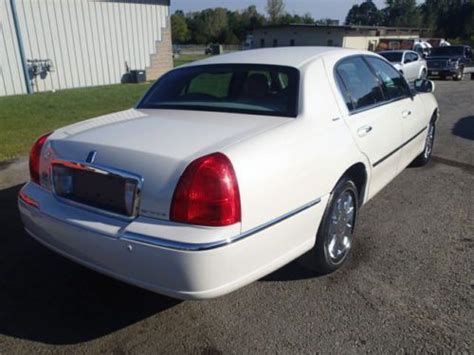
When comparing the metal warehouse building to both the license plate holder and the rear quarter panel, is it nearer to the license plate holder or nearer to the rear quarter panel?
the license plate holder

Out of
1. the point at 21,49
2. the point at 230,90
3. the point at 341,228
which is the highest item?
the point at 230,90

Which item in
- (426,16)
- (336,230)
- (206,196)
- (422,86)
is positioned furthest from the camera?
(426,16)

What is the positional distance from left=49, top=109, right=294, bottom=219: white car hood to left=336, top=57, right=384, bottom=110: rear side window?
89 cm

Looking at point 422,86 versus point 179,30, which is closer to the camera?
point 422,86

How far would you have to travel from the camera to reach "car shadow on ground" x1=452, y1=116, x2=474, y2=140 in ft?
25.7

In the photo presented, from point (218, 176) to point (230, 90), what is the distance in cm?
136

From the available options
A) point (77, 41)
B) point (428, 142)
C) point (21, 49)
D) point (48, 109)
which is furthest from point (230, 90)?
point (77, 41)

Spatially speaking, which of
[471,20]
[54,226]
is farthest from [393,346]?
[471,20]

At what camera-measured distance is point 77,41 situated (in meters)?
14.8

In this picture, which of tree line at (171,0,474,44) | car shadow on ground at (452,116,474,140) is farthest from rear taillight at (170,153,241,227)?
tree line at (171,0,474,44)

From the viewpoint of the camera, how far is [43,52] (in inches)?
555

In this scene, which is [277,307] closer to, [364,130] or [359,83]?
[364,130]

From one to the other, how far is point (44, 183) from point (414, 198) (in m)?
3.76

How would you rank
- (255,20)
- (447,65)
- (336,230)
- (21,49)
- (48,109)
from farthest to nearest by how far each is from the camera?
(255,20), (447,65), (21,49), (48,109), (336,230)
